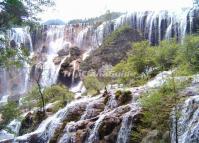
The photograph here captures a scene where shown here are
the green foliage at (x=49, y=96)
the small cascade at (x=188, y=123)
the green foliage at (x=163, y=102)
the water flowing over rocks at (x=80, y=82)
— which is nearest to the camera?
the small cascade at (x=188, y=123)

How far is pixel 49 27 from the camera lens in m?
90.1

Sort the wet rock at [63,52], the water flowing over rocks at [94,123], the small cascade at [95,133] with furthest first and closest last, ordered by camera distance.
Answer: the wet rock at [63,52], the small cascade at [95,133], the water flowing over rocks at [94,123]

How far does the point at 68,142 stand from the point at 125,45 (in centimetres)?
3954

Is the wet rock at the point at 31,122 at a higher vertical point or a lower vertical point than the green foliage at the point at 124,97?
lower

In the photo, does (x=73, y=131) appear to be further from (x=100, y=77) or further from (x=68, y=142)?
(x=100, y=77)

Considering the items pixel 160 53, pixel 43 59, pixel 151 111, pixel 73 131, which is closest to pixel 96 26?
pixel 43 59

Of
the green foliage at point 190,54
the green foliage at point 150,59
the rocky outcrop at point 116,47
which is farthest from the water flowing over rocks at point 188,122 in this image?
the rocky outcrop at point 116,47

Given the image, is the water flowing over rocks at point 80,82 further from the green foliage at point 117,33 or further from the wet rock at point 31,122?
the green foliage at point 117,33

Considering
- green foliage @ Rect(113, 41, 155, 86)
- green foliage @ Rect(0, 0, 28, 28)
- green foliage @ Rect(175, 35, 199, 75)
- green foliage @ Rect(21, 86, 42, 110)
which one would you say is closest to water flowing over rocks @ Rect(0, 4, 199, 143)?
green foliage @ Rect(0, 0, 28, 28)

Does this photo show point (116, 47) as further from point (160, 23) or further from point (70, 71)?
point (70, 71)

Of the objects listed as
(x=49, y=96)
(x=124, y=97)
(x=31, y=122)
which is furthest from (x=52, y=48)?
(x=124, y=97)

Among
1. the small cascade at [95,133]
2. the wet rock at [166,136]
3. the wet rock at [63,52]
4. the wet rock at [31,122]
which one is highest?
the wet rock at [166,136]

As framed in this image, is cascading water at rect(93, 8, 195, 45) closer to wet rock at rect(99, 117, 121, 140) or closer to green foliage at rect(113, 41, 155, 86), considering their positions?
green foliage at rect(113, 41, 155, 86)

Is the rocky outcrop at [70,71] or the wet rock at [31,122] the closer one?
the wet rock at [31,122]
